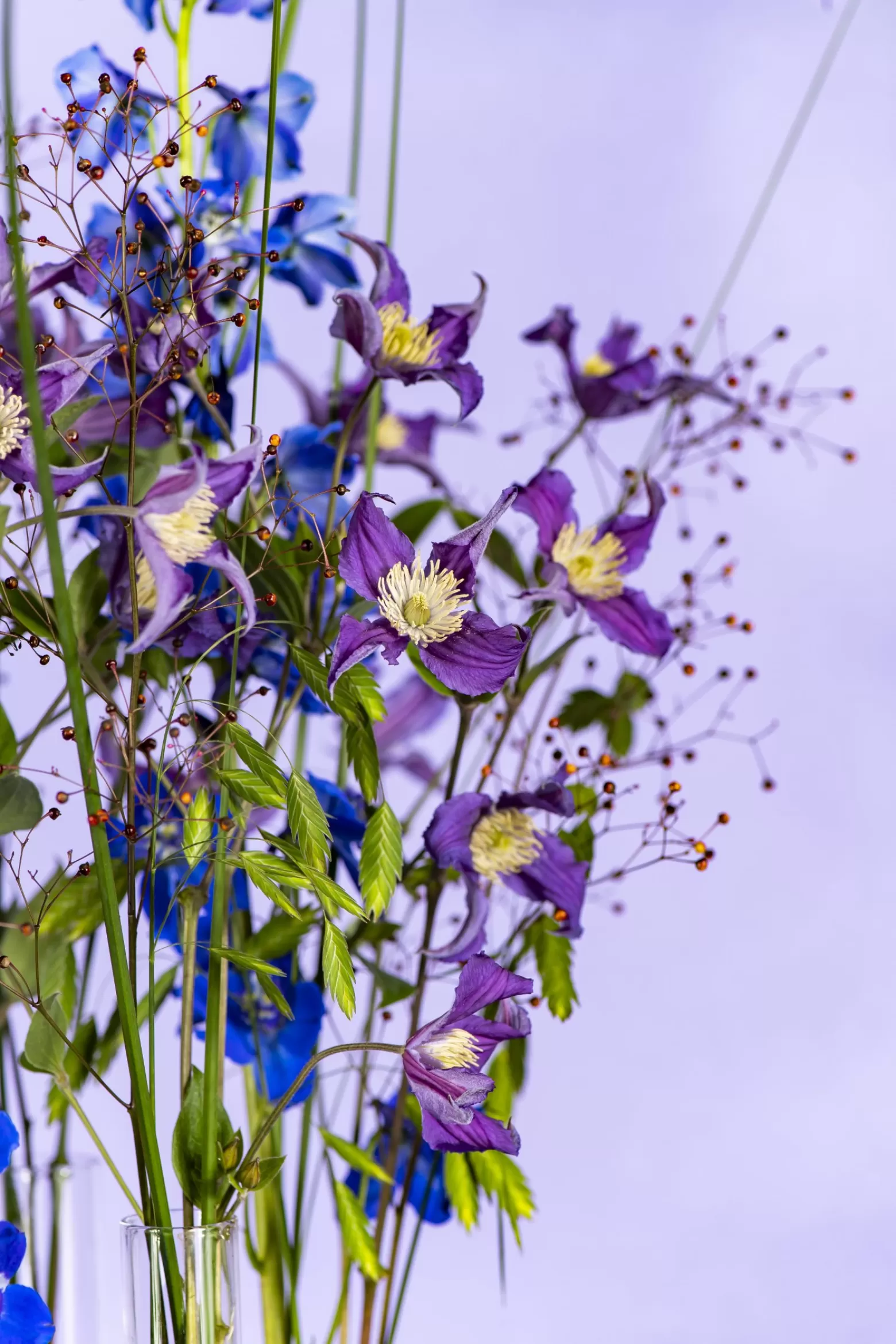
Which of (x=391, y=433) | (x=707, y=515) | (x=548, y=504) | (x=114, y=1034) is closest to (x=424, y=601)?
(x=548, y=504)

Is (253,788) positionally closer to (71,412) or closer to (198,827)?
(198,827)

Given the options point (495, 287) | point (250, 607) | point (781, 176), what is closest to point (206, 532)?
point (250, 607)

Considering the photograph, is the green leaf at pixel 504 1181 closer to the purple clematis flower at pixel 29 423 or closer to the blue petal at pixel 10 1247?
the blue petal at pixel 10 1247

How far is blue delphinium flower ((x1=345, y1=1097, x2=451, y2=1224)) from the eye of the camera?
643mm

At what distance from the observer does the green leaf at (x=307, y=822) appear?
423mm

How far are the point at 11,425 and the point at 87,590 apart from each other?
3.2 inches

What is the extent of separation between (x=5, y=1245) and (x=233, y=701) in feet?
0.63

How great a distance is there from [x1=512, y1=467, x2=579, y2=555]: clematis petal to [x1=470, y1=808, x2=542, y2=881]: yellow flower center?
0.33ft

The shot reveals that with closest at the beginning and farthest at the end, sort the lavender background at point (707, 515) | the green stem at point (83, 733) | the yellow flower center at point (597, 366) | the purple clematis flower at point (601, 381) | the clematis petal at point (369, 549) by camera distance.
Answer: the green stem at point (83, 733), the clematis petal at point (369, 549), the purple clematis flower at point (601, 381), the yellow flower center at point (597, 366), the lavender background at point (707, 515)

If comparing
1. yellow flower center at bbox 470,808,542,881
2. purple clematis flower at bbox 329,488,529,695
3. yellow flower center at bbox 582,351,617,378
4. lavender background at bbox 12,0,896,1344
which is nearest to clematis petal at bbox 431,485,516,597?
purple clematis flower at bbox 329,488,529,695

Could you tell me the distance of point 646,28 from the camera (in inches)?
48.9

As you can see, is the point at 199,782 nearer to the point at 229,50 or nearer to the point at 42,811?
the point at 42,811

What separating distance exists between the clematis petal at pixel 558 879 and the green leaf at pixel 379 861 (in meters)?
0.08

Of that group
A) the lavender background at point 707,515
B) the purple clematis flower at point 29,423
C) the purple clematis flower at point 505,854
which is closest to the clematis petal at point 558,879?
the purple clematis flower at point 505,854
